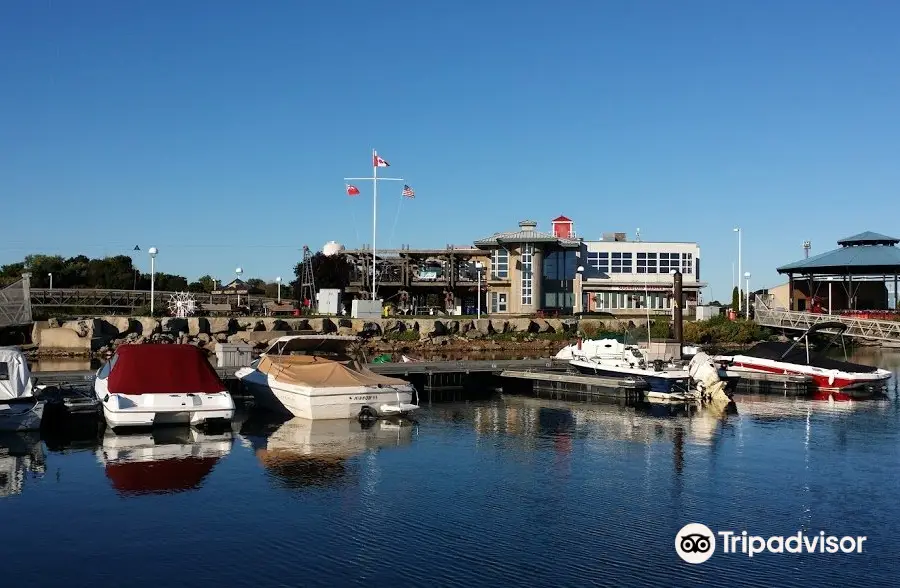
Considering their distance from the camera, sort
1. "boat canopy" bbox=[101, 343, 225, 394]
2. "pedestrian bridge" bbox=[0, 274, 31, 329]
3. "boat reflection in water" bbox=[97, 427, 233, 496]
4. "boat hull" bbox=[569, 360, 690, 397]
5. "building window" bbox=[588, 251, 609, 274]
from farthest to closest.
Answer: "building window" bbox=[588, 251, 609, 274]
"pedestrian bridge" bbox=[0, 274, 31, 329]
"boat hull" bbox=[569, 360, 690, 397]
"boat canopy" bbox=[101, 343, 225, 394]
"boat reflection in water" bbox=[97, 427, 233, 496]

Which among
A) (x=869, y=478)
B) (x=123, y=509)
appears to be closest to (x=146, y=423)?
(x=123, y=509)

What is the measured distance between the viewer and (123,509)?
17.7m

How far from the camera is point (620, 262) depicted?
78.7 metres

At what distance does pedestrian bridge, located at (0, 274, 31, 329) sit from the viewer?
5885 cm

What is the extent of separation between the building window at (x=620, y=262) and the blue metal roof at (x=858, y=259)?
15470 millimetres

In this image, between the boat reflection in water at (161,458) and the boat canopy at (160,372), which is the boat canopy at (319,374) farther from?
the boat reflection in water at (161,458)

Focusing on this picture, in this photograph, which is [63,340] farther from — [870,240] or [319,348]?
[870,240]

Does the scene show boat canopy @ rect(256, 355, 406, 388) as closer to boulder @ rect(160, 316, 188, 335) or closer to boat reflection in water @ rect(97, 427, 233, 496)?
boat reflection in water @ rect(97, 427, 233, 496)

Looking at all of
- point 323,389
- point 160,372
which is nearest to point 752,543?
point 323,389

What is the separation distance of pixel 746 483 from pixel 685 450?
438cm

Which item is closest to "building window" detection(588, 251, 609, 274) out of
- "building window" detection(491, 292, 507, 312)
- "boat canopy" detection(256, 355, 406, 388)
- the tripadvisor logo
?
"building window" detection(491, 292, 507, 312)

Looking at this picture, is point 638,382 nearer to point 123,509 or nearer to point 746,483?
point 746,483

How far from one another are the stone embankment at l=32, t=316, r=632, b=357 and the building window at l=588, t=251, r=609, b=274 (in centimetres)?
943

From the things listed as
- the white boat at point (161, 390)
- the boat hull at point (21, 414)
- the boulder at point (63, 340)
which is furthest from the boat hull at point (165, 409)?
the boulder at point (63, 340)
